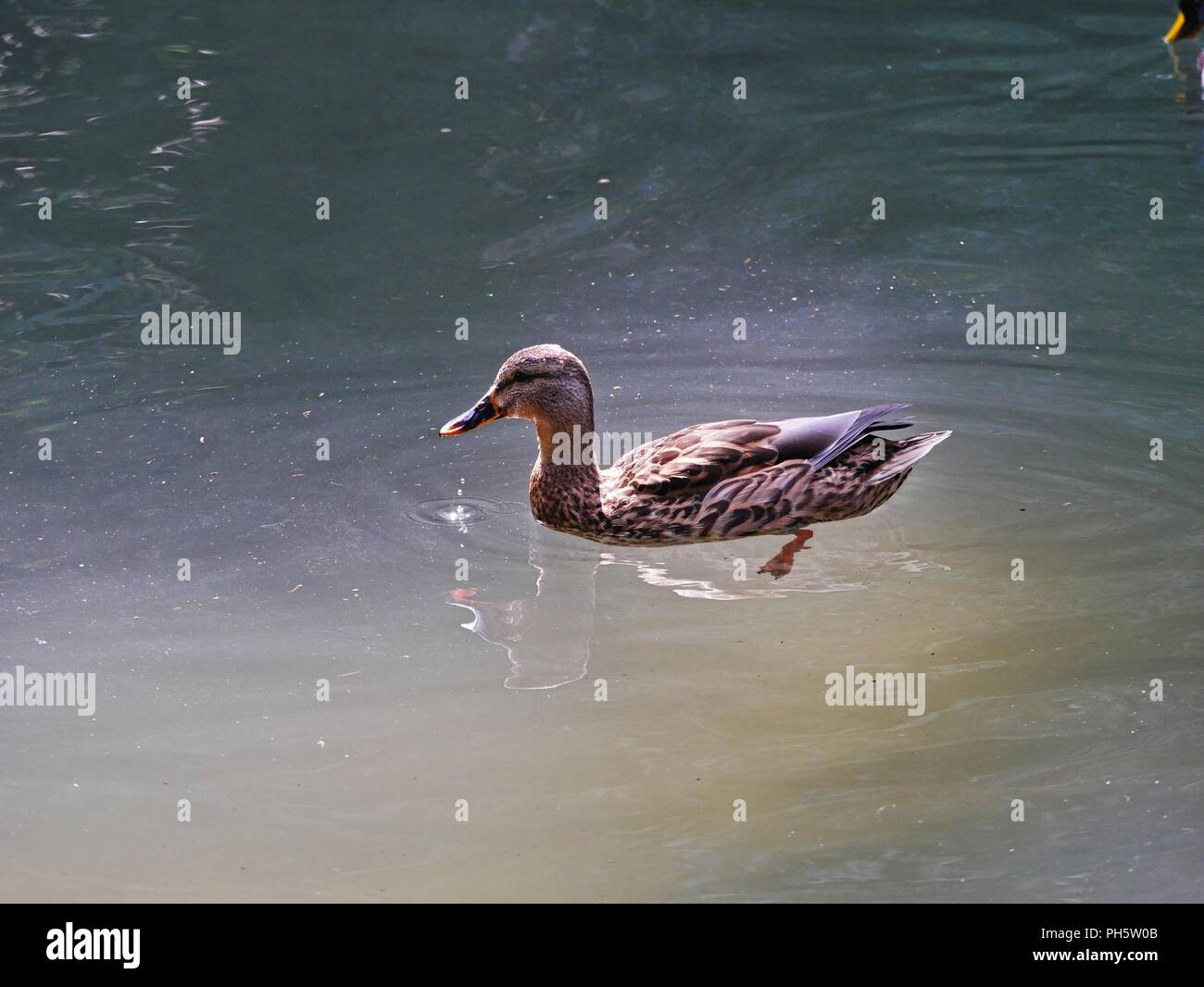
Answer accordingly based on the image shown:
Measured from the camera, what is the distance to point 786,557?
7.08 meters

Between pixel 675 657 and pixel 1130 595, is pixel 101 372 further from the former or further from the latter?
pixel 1130 595

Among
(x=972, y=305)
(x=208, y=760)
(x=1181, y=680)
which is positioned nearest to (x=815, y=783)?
(x=1181, y=680)

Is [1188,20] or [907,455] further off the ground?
[1188,20]

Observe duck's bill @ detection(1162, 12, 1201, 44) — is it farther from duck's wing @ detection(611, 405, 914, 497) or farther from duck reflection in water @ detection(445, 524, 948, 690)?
duck reflection in water @ detection(445, 524, 948, 690)

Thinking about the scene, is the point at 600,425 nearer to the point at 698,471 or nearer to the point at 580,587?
the point at 698,471

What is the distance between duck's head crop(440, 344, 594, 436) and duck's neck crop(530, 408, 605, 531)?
0.07 ft

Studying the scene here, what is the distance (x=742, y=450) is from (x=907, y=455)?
741 mm

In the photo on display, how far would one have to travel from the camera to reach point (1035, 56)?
13.7 meters

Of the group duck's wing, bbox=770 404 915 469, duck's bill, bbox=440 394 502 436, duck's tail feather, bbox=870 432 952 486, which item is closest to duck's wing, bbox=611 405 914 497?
duck's wing, bbox=770 404 915 469

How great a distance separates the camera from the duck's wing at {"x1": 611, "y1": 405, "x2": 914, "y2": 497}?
7242 millimetres

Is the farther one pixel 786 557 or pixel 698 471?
pixel 698 471

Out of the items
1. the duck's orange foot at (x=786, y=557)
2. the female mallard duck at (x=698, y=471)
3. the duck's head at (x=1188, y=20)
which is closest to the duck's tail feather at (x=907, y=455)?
the female mallard duck at (x=698, y=471)

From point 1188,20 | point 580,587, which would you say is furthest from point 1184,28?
point 580,587

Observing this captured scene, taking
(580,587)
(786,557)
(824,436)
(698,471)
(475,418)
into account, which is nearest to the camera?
(580,587)
